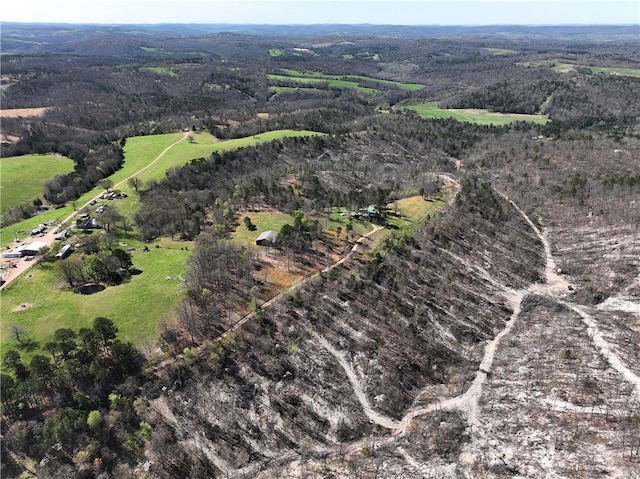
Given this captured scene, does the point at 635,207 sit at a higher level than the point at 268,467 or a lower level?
higher

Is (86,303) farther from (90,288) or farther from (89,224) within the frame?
(89,224)

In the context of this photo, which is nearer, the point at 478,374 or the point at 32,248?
the point at 478,374

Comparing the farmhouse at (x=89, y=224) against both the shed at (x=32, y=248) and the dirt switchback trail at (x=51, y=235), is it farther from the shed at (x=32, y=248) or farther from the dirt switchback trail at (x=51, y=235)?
the shed at (x=32, y=248)

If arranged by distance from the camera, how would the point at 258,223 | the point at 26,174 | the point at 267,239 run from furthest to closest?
the point at 26,174 → the point at 258,223 → the point at 267,239

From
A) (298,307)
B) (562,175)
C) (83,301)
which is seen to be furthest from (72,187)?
(562,175)

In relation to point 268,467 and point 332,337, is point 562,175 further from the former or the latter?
point 268,467

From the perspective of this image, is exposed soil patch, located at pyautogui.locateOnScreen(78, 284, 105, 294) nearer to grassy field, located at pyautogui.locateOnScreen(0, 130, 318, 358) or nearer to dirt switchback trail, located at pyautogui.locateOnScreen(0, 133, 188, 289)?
grassy field, located at pyautogui.locateOnScreen(0, 130, 318, 358)

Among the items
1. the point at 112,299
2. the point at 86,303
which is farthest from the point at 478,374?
the point at 86,303
